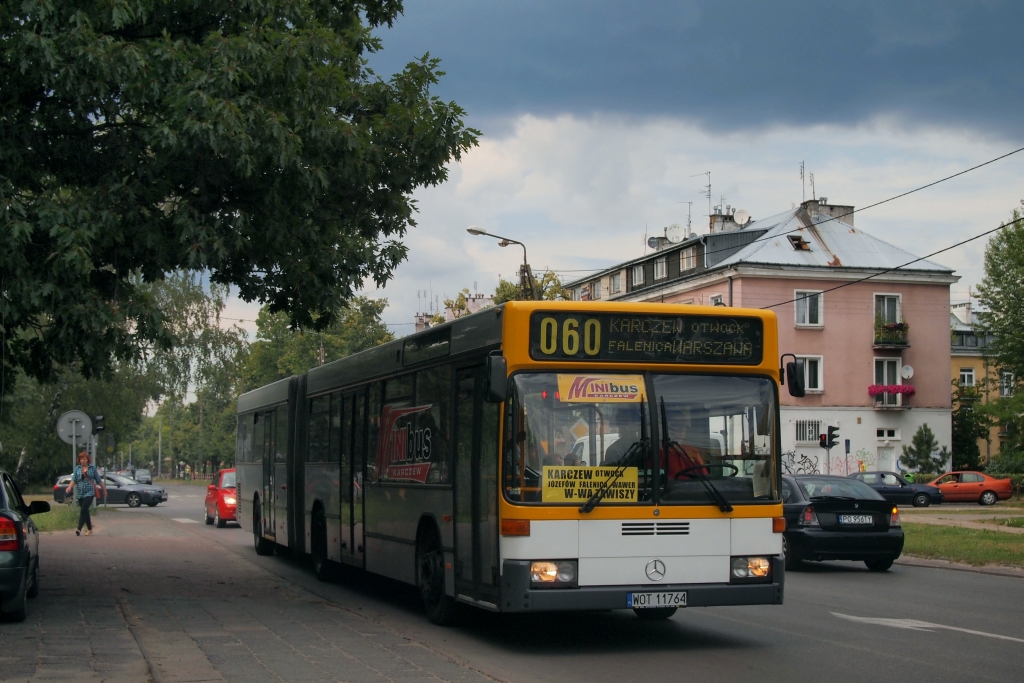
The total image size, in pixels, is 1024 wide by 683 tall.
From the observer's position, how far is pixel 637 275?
69.0 m

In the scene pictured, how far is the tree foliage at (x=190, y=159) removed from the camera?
37.2ft

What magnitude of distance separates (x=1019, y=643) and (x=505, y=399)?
5.10 m

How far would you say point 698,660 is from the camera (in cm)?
944

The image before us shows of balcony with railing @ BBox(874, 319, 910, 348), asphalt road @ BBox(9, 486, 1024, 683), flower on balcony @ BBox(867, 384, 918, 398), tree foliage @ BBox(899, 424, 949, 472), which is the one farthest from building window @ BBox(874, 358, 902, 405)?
asphalt road @ BBox(9, 486, 1024, 683)

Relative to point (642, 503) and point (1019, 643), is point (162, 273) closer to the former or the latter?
point (642, 503)

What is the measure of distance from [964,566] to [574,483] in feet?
39.0

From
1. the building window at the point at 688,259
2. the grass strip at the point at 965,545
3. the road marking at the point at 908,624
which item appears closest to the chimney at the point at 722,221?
the building window at the point at 688,259

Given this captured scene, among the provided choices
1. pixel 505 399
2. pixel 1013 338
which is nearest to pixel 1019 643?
pixel 505 399

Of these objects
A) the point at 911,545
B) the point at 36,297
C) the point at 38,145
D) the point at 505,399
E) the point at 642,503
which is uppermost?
the point at 38,145

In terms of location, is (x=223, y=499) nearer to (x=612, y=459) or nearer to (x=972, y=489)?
(x=612, y=459)

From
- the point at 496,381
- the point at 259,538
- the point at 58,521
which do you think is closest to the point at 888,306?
the point at 58,521

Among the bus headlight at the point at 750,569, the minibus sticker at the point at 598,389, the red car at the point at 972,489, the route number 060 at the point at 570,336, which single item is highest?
the route number 060 at the point at 570,336

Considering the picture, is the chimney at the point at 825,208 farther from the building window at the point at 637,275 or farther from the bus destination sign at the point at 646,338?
the bus destination sign at the point at 646,338

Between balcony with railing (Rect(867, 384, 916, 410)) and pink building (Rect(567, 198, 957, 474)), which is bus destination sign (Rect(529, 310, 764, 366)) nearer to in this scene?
pink building (Rect(567, 198, 957, 474))
